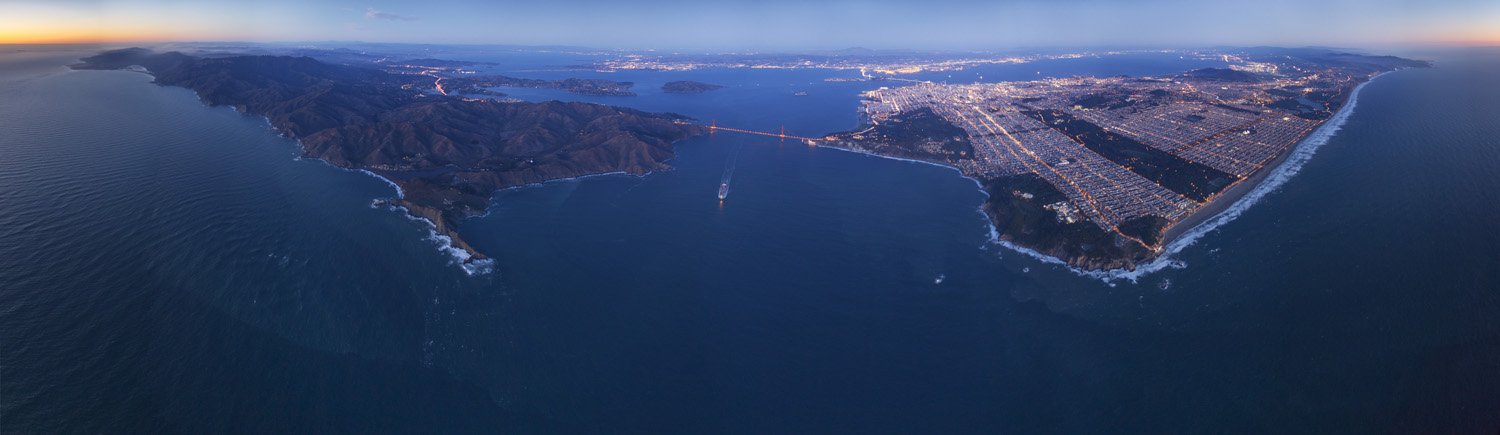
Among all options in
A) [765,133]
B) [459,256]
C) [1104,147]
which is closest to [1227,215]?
[1104,147]

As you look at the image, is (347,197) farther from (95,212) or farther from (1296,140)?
(1296,140)

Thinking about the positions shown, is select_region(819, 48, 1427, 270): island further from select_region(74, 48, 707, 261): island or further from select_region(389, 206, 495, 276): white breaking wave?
select_region(389, 206, 495, 276): white breaking wave

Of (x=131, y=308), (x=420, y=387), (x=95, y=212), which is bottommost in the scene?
(x=420, y=387)

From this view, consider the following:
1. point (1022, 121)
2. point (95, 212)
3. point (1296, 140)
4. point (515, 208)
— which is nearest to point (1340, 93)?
point (1296, 140)

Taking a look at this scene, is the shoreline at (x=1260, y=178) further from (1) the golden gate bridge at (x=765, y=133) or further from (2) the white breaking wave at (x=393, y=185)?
(2) the white breaking wave at (x=393, y=185)

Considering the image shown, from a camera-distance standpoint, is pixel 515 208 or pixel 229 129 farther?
pixel 229 129

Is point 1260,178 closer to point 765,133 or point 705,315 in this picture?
point 765,133

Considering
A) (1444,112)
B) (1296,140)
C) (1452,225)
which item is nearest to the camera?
(1452,225)
